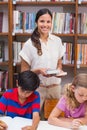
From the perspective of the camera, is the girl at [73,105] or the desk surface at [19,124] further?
the girl at [73,105]

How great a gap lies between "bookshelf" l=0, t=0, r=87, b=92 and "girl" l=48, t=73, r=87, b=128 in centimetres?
133

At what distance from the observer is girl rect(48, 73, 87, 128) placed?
1.69 meters

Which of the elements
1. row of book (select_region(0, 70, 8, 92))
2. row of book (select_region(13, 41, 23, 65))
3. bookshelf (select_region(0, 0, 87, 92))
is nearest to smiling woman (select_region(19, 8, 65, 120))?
bookshelf (select_region(0, 0, 87, 92))

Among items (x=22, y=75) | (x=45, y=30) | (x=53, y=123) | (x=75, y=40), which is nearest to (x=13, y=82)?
(x=75, y=40)

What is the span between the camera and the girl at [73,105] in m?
1.69

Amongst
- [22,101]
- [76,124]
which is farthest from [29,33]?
[76,124]

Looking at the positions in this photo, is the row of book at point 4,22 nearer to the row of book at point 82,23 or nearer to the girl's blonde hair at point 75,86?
the row of book at point 82,23

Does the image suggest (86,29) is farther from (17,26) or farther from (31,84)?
(31,84)

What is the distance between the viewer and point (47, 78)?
7.79 ft

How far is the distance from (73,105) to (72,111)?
0.05 m

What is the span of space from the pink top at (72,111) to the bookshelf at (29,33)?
4.38 feet

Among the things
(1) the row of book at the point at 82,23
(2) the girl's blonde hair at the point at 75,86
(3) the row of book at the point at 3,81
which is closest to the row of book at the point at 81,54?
(1) the row of book at the point at 82,23

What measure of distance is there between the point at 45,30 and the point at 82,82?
28.0 inches

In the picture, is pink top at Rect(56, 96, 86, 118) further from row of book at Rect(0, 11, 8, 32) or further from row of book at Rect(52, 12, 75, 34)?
row of book at Rect(0, 11, 8, 32)
